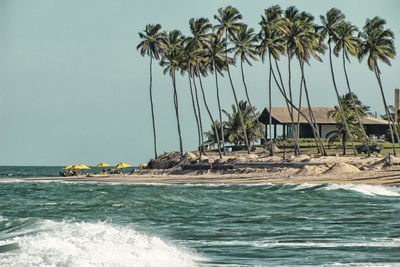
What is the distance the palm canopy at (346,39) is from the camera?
59.8m

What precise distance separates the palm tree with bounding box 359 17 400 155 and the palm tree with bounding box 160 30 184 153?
85.2 feet

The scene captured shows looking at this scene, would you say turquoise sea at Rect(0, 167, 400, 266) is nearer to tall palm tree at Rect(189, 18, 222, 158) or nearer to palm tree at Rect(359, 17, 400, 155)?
palm tree at Rect(359, 17, 400, 155)

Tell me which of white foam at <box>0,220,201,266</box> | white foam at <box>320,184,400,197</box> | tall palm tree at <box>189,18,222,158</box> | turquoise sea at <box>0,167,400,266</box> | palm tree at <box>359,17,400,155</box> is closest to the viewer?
white foam at <box>0,220,201,266</box>

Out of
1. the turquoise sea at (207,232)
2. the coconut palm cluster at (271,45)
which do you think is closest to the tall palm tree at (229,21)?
the coconut palm cluster at (271,45)

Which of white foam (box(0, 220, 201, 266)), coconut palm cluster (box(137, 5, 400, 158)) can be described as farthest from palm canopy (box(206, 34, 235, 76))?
white foam (box(0, 220, 201, 266))

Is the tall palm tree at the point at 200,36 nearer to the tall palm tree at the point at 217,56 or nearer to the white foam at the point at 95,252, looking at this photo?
the tall palm tree at the point at 217,56

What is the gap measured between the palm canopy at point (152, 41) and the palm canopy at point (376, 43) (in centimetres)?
3104

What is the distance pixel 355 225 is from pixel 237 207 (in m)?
8.87

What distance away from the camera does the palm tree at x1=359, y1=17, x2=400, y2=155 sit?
191 feet

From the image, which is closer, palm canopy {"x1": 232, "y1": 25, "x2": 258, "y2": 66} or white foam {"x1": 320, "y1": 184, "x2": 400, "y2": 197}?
white foam {"x1": 320, "y1": 184, "x2": 400, "y2": 197}

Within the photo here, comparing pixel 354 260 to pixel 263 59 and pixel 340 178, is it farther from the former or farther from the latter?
pixel 263 59

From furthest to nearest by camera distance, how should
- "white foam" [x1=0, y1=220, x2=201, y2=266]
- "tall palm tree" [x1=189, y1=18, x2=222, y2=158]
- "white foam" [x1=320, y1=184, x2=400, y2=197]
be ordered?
"tall palm tree" [x1=189, y1=18, x2=222, y2=158], "white foam" [x1=320, y1=184, x2=400, y2=197], "white foam" [x1=0, y1=220, x2=201, y2=266]

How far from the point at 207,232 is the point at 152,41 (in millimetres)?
65432

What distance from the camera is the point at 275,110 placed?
8312cm
